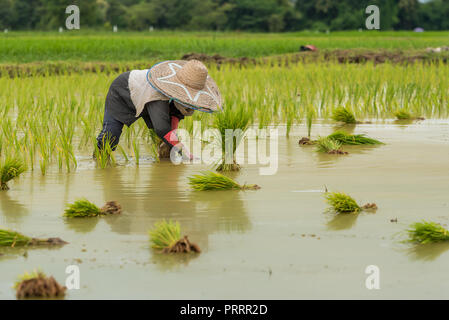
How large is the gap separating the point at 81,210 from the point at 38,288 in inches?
36.3

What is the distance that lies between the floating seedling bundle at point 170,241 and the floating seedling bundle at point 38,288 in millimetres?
465

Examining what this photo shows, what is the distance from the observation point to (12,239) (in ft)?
8.59

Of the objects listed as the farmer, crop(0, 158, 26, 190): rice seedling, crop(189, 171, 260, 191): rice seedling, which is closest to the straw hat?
the farmer

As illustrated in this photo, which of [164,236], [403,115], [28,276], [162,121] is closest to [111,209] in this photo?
[164,236]

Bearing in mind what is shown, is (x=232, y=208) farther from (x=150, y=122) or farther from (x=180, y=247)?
(x=150, y=122)

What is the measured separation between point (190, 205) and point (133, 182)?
70 cm

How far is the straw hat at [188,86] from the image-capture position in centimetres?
402

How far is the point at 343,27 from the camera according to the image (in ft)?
117

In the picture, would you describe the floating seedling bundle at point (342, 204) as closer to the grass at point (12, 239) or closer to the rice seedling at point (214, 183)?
the rice seedling at point (214, 183)

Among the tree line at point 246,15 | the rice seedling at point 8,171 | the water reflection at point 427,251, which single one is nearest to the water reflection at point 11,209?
the rice seedling at point 8,171

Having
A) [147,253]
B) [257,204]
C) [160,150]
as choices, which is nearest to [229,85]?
[160,150]

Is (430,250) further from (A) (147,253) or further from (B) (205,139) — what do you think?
(B) (205,139)

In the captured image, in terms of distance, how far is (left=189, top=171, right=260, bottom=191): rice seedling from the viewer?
11.8 feet

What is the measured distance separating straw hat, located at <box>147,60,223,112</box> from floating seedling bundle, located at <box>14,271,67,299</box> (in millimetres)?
1997
